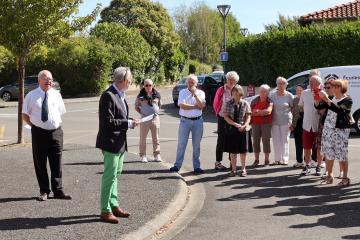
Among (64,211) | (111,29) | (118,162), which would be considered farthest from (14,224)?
(111,29)

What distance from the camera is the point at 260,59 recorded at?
2616cm

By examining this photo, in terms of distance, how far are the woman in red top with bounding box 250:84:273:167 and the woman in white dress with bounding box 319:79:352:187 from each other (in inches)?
90.3

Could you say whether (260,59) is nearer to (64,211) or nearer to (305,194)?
(305,194)

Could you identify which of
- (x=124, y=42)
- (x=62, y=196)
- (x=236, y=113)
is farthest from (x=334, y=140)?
(x=124, y=42)

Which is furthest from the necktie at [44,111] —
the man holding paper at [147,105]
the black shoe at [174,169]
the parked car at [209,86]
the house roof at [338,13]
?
the house roof at [338,13]

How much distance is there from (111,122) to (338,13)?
25718 millimetres

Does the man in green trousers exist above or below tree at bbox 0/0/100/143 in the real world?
below

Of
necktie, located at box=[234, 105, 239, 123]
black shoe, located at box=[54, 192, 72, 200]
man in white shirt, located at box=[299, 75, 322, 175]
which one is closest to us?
black shoe, located at box=[54, 192, 72, 200]

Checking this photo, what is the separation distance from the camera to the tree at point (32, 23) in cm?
1448

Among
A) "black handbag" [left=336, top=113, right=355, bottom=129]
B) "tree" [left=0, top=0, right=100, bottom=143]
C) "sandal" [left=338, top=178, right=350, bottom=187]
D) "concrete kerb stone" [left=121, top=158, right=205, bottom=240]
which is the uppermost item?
"tree" [left=0, top=0, right=100, bottom=143]

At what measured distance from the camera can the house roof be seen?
2959 cm

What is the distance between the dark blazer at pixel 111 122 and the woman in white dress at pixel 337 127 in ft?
11.6

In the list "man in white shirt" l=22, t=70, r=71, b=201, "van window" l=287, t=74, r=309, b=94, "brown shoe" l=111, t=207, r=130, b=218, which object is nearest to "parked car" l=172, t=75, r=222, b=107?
"van window" l=287, t=74, r=309, b=94

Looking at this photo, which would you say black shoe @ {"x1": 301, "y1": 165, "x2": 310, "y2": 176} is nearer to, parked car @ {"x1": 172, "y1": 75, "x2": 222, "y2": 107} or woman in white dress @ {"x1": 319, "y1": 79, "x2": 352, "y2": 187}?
woman in white dress @ {"x1": 319, "y1": 79, "x2": 352, "y2": 187}
